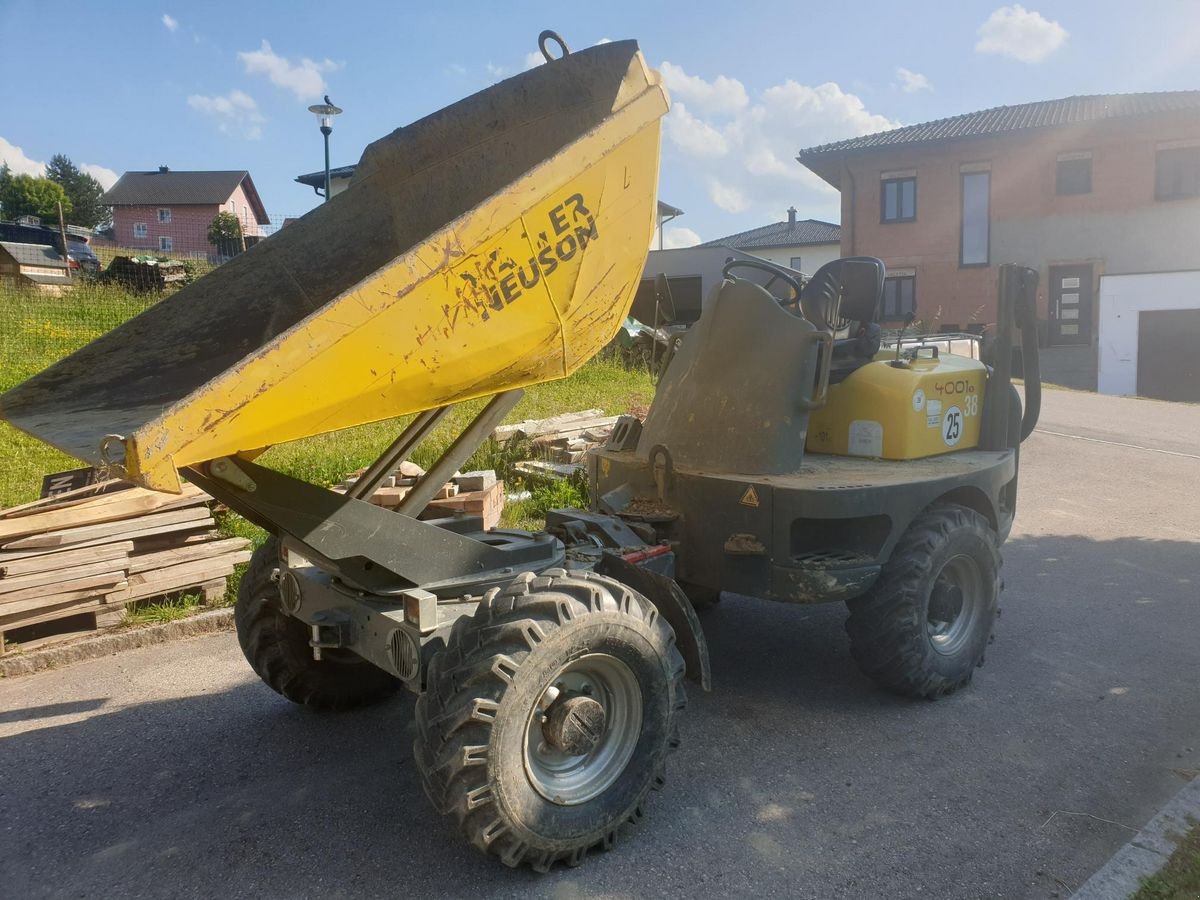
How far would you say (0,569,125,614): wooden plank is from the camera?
542 cm

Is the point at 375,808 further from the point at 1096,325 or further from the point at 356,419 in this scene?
the point at 1096,325

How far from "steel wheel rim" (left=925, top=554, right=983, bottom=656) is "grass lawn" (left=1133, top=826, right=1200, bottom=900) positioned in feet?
5.16

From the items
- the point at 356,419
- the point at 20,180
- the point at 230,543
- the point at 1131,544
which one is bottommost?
the point at 1131,544

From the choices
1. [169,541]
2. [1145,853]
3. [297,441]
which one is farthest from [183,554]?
[1145,853]

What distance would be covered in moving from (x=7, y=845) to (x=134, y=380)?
183 cm

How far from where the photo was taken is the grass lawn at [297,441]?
820 centimetres

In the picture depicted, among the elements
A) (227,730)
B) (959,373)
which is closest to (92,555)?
(227,730)

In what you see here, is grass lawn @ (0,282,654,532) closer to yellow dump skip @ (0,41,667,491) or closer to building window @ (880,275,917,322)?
yellow dump skip @ (0,41,667,491)

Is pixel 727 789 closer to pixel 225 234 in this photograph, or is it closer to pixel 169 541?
pixel 169 541

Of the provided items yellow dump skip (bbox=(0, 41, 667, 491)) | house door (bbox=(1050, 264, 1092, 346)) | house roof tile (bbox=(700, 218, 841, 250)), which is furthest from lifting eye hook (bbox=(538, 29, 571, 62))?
house roof tile (bbox=(700, 218, 841, 250))

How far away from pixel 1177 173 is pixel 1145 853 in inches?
1206

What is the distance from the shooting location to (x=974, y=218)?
30.7 meters

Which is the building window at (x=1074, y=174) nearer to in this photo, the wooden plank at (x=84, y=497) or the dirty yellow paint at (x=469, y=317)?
the wooden plank at (x=84, y=497)

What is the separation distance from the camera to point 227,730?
454cm
